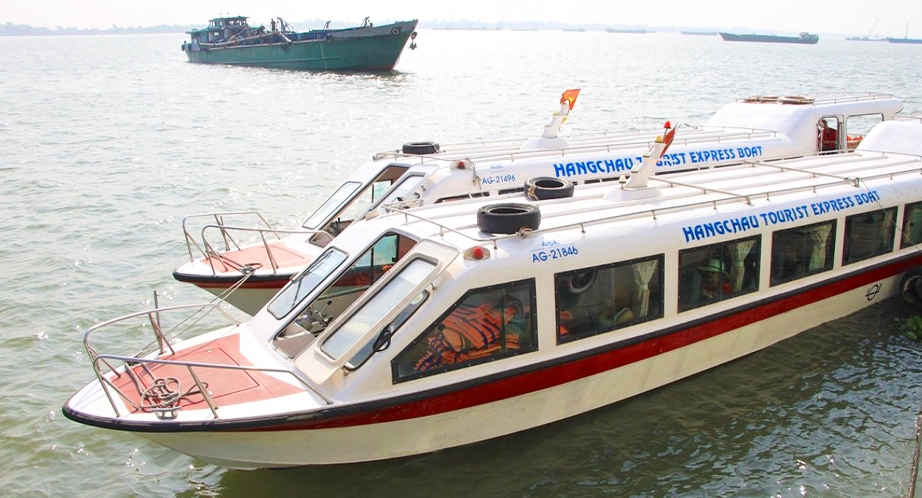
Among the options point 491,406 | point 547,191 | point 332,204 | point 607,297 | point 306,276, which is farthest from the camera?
point 332,204

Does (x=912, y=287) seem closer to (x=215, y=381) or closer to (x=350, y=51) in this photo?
(x=215, y=381)

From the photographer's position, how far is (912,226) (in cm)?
1062

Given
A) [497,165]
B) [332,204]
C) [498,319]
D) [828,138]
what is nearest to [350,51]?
[828,138]

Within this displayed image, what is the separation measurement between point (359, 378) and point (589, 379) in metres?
2.58

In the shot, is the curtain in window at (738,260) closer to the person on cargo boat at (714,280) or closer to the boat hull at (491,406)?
the person on cargo boat at (714,280)

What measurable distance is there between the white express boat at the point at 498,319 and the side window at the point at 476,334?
0.01 metres

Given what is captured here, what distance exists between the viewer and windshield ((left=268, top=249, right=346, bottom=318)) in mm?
8141

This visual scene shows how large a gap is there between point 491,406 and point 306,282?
2.57m

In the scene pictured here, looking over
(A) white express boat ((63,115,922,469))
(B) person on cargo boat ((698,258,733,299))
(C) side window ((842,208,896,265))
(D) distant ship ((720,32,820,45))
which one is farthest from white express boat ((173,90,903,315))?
(D) distant ship ((720,32,820,45))

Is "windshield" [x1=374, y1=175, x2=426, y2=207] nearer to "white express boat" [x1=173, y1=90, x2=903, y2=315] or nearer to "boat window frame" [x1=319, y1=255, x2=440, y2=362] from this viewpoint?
"white express boat" [x1=173, y1=90, x2=903, y2=315]

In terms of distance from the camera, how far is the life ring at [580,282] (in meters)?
7.48

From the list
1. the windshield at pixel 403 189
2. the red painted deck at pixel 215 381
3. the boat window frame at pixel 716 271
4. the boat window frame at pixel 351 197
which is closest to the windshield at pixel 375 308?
the red painted deck at pixel 215 381

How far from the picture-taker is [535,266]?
7.24 m

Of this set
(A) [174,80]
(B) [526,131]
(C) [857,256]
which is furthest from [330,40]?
(C) [857,256]
